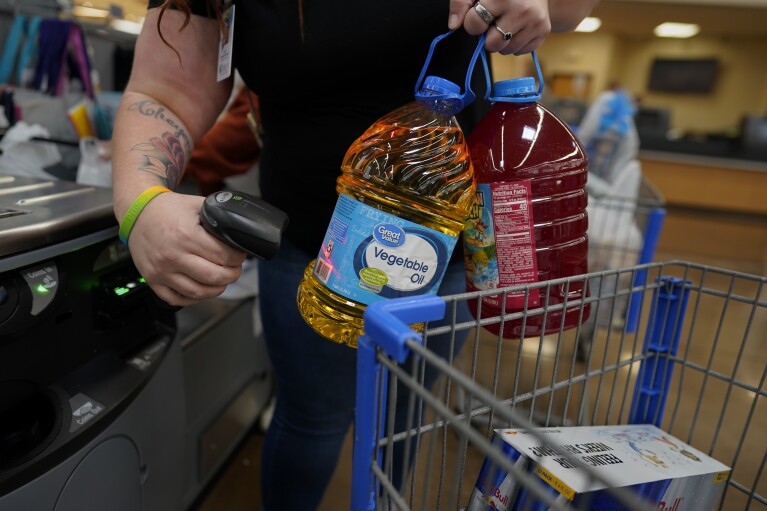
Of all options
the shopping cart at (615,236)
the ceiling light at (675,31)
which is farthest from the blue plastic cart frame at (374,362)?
the ceiling light at (675,31)

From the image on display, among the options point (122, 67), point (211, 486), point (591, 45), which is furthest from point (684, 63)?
point (211, 486)

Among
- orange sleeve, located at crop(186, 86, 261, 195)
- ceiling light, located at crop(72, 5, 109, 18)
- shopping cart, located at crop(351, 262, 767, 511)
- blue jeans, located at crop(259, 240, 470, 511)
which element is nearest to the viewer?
shopping cart, located at crop(351, 262, 767, 511)

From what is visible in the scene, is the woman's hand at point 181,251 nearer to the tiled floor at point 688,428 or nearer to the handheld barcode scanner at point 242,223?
the handheld barcode scanner at point 242,223

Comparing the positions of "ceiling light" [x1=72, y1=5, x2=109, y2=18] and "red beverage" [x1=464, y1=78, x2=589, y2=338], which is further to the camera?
"ceiling light" [x1=72, y1=5, x2=109, y2=18]

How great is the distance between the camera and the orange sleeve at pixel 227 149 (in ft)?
4.32

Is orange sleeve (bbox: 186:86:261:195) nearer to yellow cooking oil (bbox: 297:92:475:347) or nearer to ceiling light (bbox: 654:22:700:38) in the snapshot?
yellow cooking oil (bbox: 297:92:475:347)

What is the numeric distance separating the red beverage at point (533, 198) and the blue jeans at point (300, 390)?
0.57 ft

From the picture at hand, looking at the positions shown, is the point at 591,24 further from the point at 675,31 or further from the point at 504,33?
the point at 504,33

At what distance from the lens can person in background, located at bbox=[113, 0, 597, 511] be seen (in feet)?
1.84

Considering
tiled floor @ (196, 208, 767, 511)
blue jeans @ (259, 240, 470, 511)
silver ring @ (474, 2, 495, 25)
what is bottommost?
tiled floor @ (196, 208, 767, 511)

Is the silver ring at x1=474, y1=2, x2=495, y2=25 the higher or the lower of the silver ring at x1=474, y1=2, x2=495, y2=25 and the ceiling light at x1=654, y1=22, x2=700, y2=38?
the lower

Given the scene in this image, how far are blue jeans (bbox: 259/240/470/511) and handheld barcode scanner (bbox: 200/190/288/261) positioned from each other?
0.27 metres

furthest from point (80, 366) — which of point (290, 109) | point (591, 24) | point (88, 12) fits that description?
point (591, 24)

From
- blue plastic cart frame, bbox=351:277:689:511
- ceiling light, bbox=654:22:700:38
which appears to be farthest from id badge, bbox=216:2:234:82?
ceiling light, bbox=654:22:700:38
